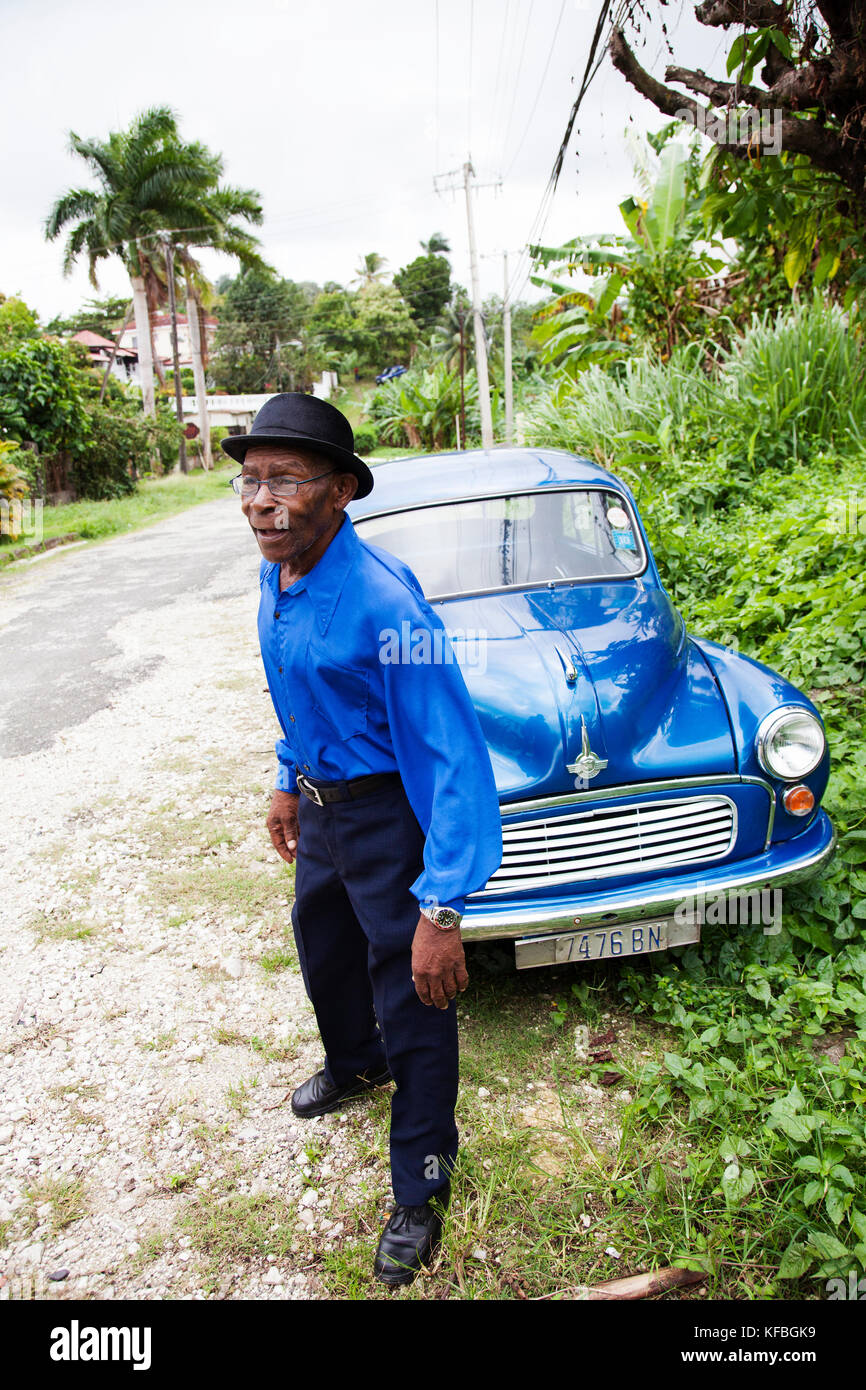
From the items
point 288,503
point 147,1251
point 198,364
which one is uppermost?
point 198,364

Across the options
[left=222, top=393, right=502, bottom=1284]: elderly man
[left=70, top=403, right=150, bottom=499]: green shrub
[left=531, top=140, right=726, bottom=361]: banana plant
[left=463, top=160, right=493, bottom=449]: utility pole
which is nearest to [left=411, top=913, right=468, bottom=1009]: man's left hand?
[left=222, top=393, right=502, bottom=1284]: elderly man

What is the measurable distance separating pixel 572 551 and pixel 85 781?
308cm

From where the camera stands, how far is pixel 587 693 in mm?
2850

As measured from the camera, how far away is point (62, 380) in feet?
56.0

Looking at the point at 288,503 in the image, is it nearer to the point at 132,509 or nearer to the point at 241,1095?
the point at 241,1095

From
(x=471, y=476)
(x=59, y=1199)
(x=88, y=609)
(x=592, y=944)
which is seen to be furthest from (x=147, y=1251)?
(x=88, y=609)

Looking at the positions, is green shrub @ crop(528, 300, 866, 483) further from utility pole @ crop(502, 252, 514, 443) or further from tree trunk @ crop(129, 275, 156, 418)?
tree trunk @ crop(129, 275, 156, 418)

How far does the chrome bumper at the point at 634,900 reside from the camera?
2.57 metres

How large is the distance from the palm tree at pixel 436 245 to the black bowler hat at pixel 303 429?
65.3 metres

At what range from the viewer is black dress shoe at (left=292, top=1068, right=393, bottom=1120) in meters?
2.52

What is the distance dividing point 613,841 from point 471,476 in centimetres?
215

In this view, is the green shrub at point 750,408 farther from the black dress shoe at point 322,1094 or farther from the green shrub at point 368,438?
the green shrub at point 368,438
